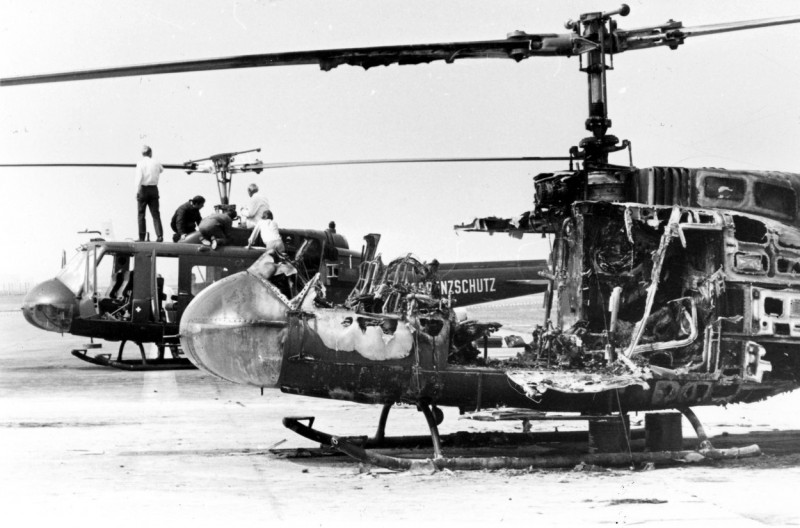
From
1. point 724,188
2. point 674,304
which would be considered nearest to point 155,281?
point 674,304

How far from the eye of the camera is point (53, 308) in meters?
18.9

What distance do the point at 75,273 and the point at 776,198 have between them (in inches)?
539

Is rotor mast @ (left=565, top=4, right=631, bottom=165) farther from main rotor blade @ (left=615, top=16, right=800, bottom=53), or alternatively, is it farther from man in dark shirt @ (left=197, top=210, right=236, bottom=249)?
man in dark shirt @ (left=197, top=210, right=236, bottom=249)

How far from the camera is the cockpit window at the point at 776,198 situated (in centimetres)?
1001

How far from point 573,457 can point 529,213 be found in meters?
2.61

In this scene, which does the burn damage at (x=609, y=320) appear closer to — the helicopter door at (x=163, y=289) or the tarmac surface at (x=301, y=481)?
the tarmac surface at (x=301, y=481)

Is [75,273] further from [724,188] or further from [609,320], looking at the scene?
[724,188]

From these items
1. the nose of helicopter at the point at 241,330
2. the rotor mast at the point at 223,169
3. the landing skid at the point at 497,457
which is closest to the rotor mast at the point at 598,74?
the landing skid at the point at 497,457

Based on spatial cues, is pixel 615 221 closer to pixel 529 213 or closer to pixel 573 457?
pixel 529 213

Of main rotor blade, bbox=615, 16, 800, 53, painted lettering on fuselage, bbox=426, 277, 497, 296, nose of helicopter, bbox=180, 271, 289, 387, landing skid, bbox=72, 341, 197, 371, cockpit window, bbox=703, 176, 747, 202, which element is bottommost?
landing skid, bbox=72, 341, 197, 371

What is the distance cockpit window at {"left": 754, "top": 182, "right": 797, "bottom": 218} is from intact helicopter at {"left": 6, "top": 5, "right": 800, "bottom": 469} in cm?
2

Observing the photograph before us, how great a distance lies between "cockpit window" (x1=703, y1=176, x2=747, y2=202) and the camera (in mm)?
9914

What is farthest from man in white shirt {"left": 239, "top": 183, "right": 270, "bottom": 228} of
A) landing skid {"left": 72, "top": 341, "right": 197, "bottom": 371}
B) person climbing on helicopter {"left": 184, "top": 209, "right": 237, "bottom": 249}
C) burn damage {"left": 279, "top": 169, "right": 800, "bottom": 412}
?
burn damage {"left": 279, "top": 169, "right": 800, "bottom": 412}

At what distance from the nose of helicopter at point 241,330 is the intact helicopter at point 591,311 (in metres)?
0.01
